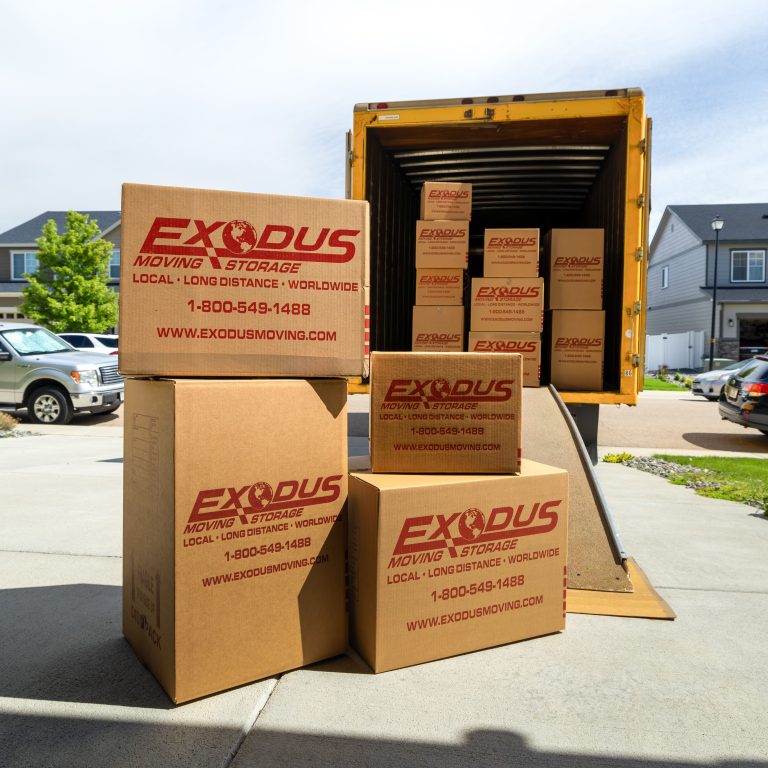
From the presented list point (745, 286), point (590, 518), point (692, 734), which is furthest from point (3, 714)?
point (745, 286)

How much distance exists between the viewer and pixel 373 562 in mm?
2248

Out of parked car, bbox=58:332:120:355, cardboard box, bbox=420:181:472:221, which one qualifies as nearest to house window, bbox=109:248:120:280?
parked car, bbox=58:332:120:355

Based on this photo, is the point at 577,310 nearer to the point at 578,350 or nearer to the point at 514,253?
the point at 578,350

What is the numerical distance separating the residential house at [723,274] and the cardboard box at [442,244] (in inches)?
980

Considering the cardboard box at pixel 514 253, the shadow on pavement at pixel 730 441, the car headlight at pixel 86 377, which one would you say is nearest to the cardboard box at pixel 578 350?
the cardboard box at pixel 514 253

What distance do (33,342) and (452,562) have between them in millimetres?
10334

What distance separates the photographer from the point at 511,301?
4.39 meters

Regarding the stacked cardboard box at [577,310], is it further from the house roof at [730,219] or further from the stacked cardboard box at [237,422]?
the house roof at [730,219]

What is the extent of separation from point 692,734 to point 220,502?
1.64 meters

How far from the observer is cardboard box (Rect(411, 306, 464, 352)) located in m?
4.66

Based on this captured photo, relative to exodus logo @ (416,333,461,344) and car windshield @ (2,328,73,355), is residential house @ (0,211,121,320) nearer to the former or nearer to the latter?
car windshield @ (2,328,73,355)

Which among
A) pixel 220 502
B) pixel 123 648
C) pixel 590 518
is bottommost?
pixel 123 648

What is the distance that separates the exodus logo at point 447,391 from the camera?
8.16ft

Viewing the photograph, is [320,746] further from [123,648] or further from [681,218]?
[681,218]
